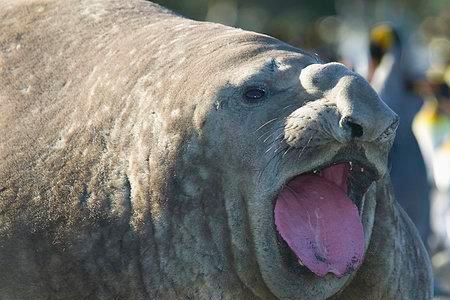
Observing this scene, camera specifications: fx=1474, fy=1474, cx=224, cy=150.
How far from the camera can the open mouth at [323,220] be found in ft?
18.5

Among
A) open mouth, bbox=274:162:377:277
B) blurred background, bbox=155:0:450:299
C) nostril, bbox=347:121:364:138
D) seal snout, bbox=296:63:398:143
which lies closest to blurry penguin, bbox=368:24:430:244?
blurred background, bbox=155:0:450:299

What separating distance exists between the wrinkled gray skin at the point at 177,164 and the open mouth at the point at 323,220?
7 centimetres

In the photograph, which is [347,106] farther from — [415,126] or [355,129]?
[415,126]

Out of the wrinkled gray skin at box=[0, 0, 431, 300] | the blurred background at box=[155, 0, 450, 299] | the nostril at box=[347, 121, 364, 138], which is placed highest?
the nostril at box=[347, 121, 364, 138]

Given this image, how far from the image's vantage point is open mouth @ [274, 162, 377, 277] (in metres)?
5.62

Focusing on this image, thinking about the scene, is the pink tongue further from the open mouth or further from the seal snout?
the seal snout

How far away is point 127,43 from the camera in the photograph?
6.29m

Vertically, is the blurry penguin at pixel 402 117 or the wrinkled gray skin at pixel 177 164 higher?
the wrinkled gray skin at pixel 177 164

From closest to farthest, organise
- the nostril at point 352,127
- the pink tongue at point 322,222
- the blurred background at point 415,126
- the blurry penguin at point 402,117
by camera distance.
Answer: the nostril at point 352,127
the pink tongue at point 322,222
the blurry penguin at point 402,117
the blurred background at point 415,126

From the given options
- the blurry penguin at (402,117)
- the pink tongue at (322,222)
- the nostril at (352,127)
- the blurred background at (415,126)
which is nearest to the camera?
the nostril at (352,127)

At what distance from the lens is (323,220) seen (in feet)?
18.6

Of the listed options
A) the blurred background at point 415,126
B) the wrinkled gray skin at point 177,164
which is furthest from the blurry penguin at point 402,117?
the wrinkled gray skin at point 177,164

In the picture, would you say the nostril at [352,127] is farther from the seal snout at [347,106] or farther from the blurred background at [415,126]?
the blurred background at [415,126]

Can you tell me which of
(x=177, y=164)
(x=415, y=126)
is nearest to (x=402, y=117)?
(x=415, y=126)
